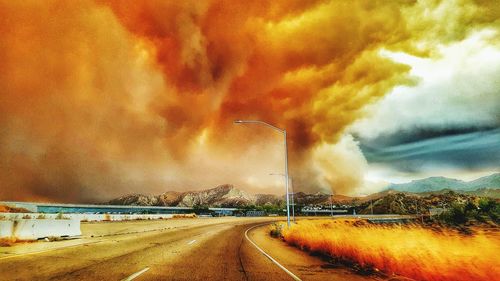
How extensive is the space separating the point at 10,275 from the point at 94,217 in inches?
1348

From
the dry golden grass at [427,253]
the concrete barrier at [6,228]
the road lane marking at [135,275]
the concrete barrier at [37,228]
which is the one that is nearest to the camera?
the road lane marking at [135,275]

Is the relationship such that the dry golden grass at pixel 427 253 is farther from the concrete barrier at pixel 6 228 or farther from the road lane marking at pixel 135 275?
the concrete barrier at pixel 6 228

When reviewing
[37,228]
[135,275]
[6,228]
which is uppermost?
[6,228]

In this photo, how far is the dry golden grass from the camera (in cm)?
670

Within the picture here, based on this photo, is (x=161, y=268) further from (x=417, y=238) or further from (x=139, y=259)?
(x=417, y=238)

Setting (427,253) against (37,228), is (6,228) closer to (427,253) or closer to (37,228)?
(37,228)

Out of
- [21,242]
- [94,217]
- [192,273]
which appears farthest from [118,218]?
[192,273]

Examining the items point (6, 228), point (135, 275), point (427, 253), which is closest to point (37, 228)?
point (6, 228)

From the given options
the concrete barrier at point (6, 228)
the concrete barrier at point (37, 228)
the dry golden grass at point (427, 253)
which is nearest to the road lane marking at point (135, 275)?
the dry golden grass at point (427, 253)

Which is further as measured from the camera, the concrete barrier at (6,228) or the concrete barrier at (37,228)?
the concrete barrier at (37,228)

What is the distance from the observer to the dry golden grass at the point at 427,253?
22.0 ft

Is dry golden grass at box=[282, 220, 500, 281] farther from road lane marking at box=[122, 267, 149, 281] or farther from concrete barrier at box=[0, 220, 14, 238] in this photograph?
concrete barrier at box=[0, 220, 14, 238]

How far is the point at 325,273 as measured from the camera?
27.9 ft

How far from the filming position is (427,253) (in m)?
7.91
